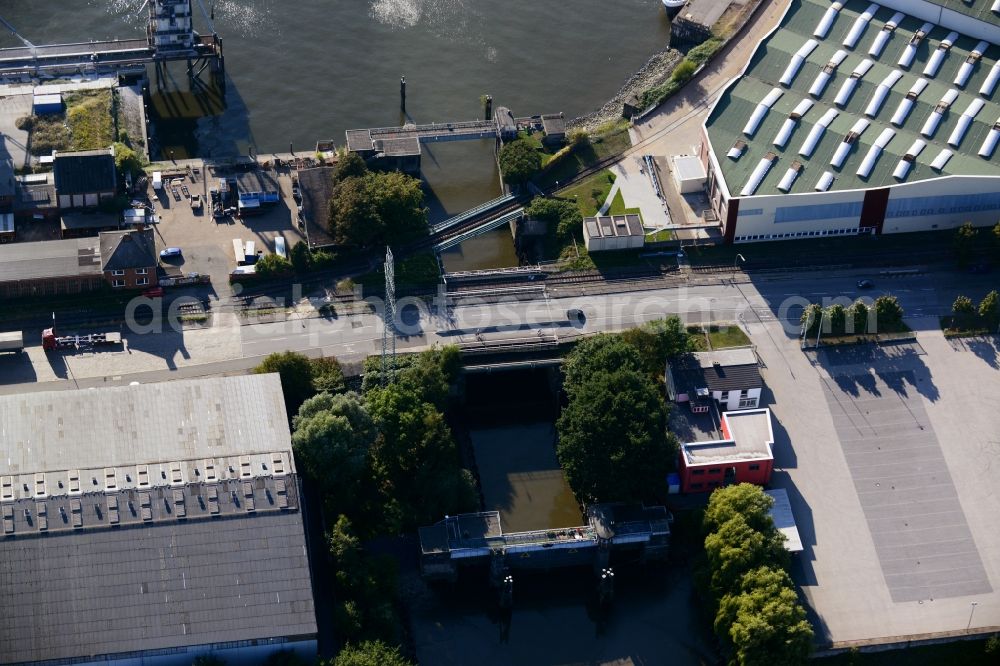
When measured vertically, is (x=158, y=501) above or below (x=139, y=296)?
below

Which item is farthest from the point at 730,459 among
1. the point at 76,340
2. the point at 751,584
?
the point at 76,340

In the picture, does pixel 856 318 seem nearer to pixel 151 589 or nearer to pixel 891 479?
pixel 891 479

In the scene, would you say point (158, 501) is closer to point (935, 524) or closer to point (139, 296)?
point (139, 296)

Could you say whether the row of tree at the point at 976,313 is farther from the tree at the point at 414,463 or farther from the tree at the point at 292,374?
the tree at the point at 292,374

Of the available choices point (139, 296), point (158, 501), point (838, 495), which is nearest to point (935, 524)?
point (838, 495)

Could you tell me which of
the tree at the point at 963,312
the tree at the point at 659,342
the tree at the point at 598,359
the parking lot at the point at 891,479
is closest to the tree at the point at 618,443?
the tree at the point at 598,359

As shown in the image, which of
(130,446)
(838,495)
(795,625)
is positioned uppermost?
(130,446)

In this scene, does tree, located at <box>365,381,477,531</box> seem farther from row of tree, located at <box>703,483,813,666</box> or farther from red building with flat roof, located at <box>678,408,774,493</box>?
row of tree, located at <box>703,483,813,666</box>

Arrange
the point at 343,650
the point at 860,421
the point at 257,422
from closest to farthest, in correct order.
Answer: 1. the point at 343,650
2. the point at 257,422
3. the point at 860,421

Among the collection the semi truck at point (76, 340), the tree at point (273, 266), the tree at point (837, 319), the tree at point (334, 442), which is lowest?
the tree at point (334, 442)
